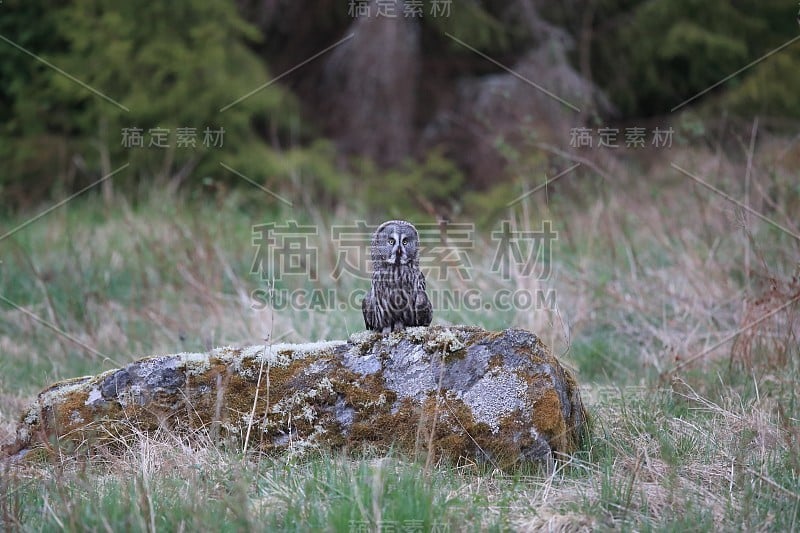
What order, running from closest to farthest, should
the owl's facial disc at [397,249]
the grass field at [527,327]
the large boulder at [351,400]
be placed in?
the grass field at [527,327] < the large boulder at [351,400] < the owl's facial disc at [397,249]

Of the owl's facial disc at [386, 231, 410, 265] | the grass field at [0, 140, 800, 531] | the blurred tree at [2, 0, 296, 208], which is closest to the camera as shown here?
the grass field at [0, 140, 800, 531]

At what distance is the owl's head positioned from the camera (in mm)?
4570

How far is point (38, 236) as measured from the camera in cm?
976

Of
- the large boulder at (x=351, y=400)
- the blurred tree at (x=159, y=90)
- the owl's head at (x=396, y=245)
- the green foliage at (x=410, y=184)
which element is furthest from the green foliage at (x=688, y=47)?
the large boulder at (x=351, y=400)

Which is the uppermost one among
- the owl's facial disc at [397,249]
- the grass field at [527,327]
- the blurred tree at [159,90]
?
the blurred tree at [159,90]

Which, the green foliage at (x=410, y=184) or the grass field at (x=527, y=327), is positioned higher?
the green foliage at (x=410, y=184)

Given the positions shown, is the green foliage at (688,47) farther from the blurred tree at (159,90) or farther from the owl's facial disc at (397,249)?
the owl's facial disc at (397,249)

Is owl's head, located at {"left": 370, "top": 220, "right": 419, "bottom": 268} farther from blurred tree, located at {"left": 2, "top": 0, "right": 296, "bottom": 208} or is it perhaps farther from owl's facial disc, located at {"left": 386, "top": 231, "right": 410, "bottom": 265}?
blurred tree, located at {"left": 2, "top": 0, "right": 296, "bottom": 208}

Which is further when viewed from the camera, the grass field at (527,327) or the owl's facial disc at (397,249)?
the owl's facial disc at (397,249)

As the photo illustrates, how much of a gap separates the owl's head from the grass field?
839 mm

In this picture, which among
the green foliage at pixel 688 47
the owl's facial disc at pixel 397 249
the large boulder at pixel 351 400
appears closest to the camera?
the large boulder at pixel 351 400

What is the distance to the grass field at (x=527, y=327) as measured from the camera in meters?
3.21

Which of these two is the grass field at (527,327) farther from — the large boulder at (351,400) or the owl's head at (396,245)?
the owl's head at (396,245)

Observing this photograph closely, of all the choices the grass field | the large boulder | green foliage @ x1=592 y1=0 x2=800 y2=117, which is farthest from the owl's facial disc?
green foliage @ x1=592 y1=0 x2=800 y2=117
